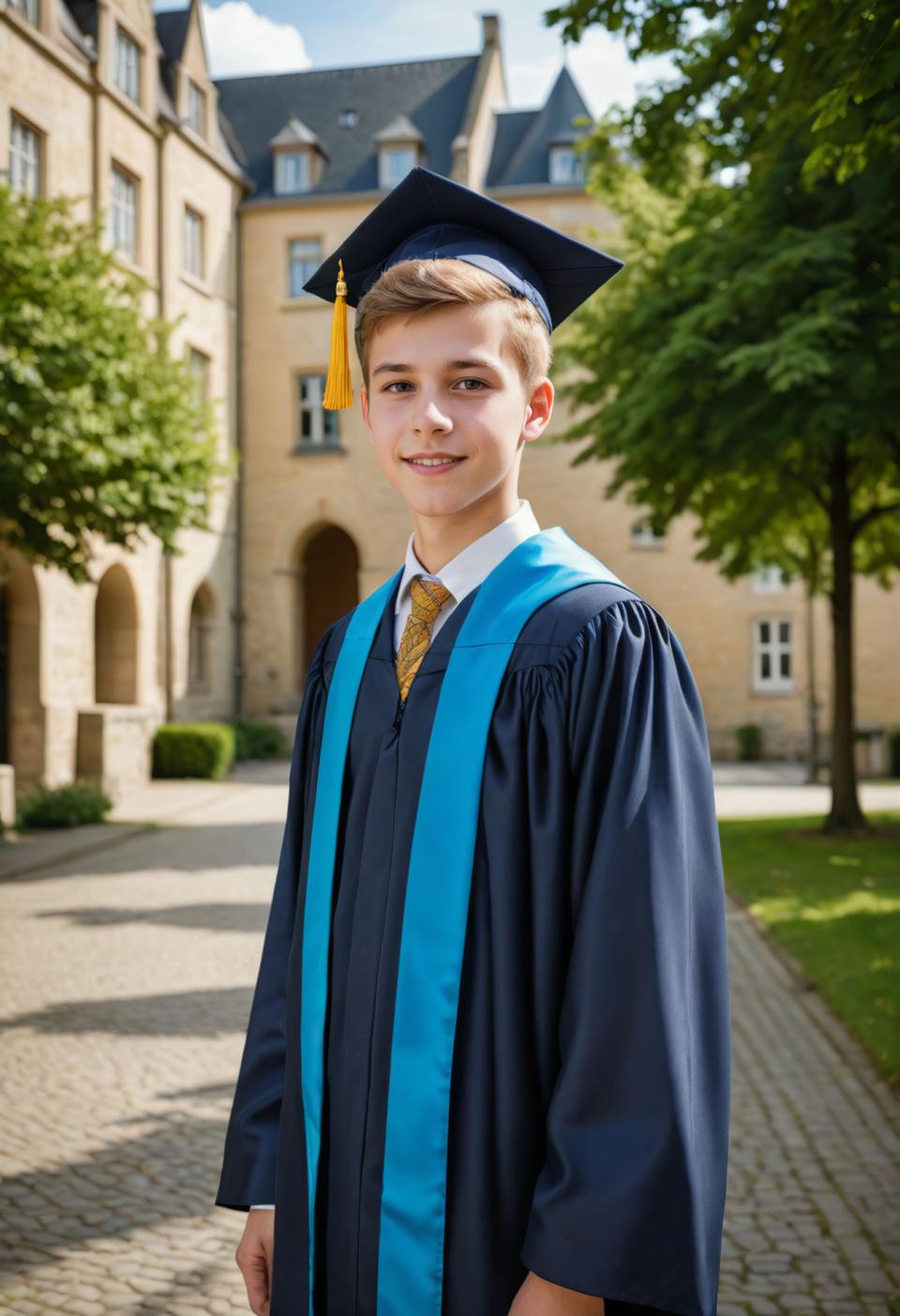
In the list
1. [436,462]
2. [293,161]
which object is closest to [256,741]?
[293,161]

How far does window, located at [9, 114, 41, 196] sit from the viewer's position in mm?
18219

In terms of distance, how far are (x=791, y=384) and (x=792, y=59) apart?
5103mm

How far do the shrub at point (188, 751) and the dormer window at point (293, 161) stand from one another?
13994 millimetres

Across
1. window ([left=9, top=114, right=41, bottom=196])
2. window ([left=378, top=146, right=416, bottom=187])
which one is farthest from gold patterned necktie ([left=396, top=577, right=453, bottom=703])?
window ([left=378, top=146, right=416, bottom=187])

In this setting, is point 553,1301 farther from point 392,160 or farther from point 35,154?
point 392,160

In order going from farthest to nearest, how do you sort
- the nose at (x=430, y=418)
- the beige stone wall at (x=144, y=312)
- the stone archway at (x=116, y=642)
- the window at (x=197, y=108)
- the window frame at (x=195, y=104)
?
the window at (x=197, y=108) → the window frame at (x=195, y=104) → the stone archway at (x=116, y=642) → the beige stone wall at (x=144, y=312) → the nose at (x=430, y=418)

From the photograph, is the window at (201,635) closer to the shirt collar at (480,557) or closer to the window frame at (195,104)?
the window frame at (195,104)

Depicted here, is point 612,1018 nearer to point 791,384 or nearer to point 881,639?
point 791,384

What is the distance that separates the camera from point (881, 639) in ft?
89.3

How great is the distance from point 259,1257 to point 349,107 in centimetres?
3209

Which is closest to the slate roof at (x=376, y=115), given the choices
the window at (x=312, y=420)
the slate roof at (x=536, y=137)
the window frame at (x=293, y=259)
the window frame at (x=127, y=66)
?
the slate roof at (x=536, y=137)

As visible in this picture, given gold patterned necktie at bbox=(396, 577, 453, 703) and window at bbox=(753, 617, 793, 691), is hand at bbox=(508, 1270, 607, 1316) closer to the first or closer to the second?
gold patterned necktie at bbox=(396, 577, 453, 703)

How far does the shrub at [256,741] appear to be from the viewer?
2525cm

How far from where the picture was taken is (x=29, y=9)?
61.2 feet
